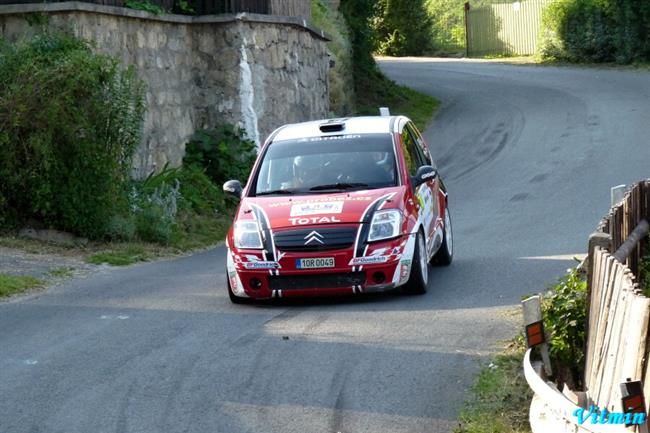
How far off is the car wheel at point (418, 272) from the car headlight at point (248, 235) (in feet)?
4.74

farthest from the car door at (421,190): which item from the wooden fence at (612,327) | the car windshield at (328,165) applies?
the wooden fence at (612,327)

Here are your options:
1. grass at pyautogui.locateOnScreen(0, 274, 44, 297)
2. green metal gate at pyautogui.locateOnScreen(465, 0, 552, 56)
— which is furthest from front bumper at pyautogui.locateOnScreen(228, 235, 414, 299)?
green metal gate at pyautogui.locateOnScreen(465, 0, 552, 56)

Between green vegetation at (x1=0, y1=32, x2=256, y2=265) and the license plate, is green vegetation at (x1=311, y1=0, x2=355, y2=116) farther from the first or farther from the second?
the license plate

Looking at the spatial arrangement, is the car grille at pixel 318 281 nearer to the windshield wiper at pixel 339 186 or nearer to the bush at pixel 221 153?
the windshield wiper at pixel 339 186

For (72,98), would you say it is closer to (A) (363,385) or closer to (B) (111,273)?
(B) (111,273)

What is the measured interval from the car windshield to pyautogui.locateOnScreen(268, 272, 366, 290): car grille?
3.63 ft

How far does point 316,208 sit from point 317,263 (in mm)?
589

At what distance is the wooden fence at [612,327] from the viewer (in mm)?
5963

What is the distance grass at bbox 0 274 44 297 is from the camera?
1270 cm

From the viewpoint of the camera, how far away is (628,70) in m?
38.6

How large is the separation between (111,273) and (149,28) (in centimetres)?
666

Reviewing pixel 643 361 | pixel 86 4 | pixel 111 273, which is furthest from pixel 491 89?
pixel 643 361

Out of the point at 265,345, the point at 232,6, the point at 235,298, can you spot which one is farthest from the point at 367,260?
the point at 232,6

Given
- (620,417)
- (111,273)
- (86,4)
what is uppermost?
(86,4)
